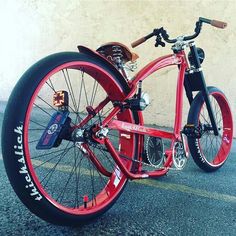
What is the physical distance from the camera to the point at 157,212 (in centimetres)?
150

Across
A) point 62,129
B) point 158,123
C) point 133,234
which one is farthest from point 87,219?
point 158,123

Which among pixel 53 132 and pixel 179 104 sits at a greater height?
pixel 179 104

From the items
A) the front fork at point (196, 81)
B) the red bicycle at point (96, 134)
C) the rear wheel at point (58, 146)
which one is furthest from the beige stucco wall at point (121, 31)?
the rear wheel at point (58, 146)

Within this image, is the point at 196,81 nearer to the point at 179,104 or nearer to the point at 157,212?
the point at 179,104

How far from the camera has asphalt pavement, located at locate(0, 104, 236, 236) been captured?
1.27 m

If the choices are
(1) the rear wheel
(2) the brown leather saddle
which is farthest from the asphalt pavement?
(2) the brown leather saddle

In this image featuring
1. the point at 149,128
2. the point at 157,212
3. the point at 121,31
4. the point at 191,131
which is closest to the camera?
the point at 157,212

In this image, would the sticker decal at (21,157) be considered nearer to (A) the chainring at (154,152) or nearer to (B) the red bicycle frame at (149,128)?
(B) the red bicycle frame at (149,128)

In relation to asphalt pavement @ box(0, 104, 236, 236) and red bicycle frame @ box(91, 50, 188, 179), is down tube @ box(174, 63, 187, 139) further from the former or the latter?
asphalt pavement @ box(0, 104, 236, 236)

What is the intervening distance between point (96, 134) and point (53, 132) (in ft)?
0.64

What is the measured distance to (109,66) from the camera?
1.41 meters

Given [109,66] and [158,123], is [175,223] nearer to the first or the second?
[109,66]

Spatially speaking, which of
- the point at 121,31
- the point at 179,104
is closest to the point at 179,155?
the point at 179,104

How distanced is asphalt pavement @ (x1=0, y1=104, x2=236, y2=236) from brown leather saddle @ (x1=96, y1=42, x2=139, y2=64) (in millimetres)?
737
